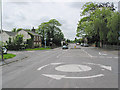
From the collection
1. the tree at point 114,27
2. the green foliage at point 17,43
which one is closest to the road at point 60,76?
the tree at point 114,27

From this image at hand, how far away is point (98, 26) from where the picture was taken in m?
37.3

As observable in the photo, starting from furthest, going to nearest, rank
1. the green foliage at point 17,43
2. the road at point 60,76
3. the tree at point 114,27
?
1. the green foliage at point 17,43
2. the tree at point 114,27
3. the road at point 60,76

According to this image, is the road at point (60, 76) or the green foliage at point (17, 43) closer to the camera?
the road at point (60, 76)

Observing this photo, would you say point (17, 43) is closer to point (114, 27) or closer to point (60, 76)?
point (114, 27)

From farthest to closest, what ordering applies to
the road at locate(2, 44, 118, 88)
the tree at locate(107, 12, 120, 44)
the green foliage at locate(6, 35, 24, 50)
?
the green foliage at locate(6, 35, 24, 50) → the tree at locate(107, 12, 120, 44) → the road at locate(2, 44, 118, 88)

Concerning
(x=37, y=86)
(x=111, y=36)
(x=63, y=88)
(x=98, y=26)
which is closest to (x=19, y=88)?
(x=37, y=86)

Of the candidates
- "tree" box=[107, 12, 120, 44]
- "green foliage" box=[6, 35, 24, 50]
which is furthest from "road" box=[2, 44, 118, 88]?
"green foliage" box=[6, 35, 24, 50]

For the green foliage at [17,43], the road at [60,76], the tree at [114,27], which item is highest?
the tree at [114,27]

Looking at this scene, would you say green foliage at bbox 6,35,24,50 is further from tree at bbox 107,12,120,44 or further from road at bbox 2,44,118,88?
road at bbox 2,44,118,88

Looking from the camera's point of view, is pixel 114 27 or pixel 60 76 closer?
pixel 60 76

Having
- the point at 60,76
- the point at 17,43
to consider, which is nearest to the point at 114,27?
the point at 17,43

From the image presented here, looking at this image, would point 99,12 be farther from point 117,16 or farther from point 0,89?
point 0,89

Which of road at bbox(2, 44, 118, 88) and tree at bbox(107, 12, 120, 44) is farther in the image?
tree at bbox(107, 12, 120, 44)

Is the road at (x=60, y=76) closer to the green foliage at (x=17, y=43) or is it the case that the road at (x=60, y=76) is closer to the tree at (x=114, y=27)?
the tree at (x=114, y=27)
